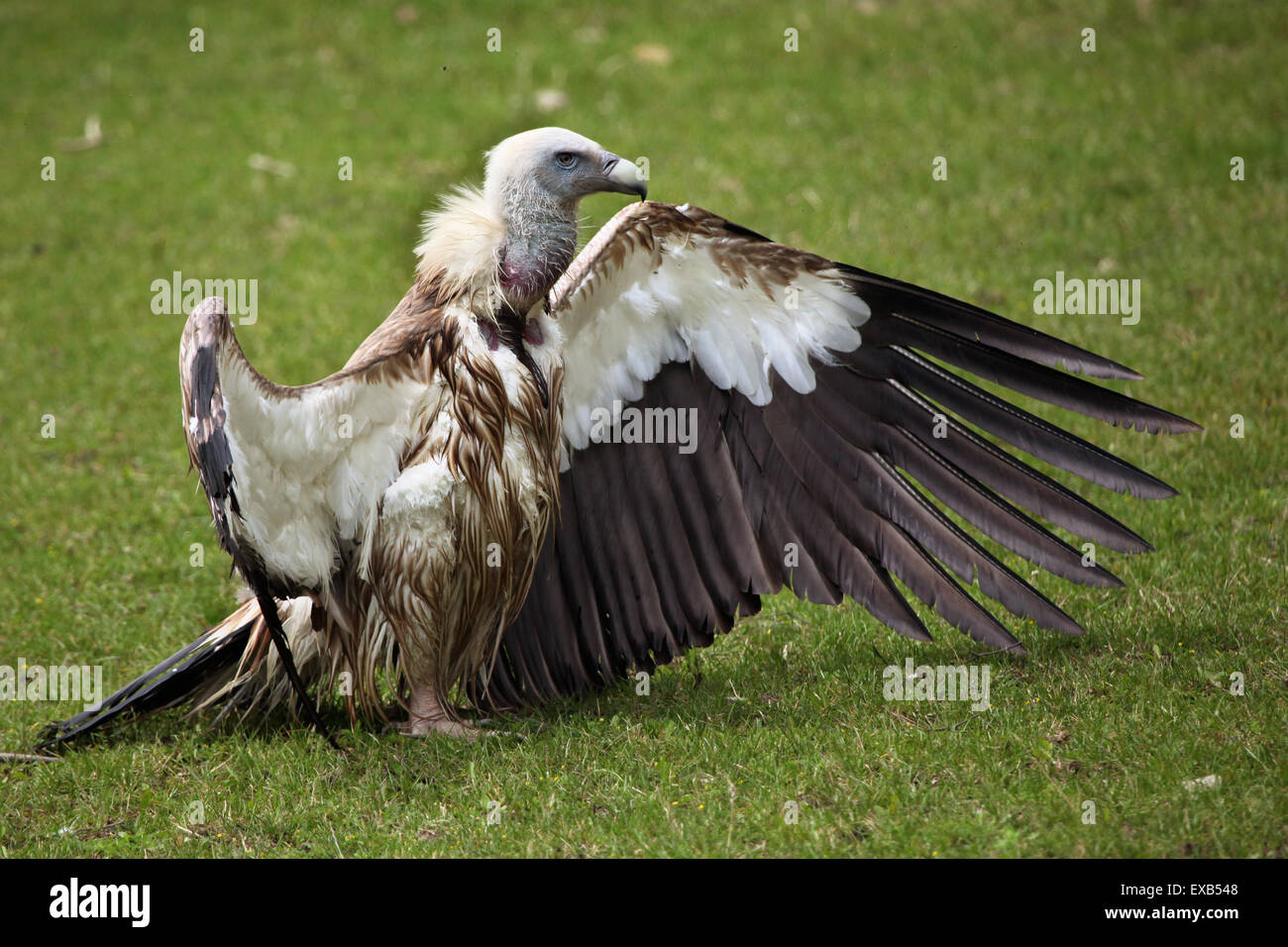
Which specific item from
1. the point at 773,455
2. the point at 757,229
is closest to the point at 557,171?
the point at 773,455

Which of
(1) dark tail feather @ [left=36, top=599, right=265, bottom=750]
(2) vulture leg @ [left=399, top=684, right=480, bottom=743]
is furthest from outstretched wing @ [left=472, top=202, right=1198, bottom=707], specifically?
(1) dark tail feather @ [left=36, top=599, right=265, bottom=750]

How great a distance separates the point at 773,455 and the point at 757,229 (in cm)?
520

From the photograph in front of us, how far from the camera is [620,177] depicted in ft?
16.3

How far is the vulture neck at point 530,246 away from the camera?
4922 mm

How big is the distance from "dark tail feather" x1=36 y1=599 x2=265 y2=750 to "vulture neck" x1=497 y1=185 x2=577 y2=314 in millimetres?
1655

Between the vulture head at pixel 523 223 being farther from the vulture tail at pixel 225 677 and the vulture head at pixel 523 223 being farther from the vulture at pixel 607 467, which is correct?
the vulture tail at pixel 225 677

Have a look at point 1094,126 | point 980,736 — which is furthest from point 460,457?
point 1094,126

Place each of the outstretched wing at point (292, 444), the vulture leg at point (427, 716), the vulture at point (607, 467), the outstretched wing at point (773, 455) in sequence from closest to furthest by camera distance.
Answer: the outstretched wing at point (292, 444) < the vulture at point (607, 467) < the outstretched wing at point (773, 455) < the vulture leg at point (427, 716)

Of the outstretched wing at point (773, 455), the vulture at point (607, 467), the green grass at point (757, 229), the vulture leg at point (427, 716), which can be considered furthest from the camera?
the vulture leg at point (427, 716)

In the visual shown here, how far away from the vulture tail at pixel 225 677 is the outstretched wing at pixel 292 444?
0.45 m

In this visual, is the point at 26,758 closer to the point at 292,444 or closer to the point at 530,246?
the point at 292,444

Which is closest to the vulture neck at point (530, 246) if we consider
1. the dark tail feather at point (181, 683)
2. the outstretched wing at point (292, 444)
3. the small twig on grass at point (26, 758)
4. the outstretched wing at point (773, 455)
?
the outstretched wing at point (773, 455)

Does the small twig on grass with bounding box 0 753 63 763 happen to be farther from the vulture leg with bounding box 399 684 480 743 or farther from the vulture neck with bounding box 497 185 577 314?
the vulture neck with bounding box 497 185 577 314

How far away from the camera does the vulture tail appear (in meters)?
5.26
